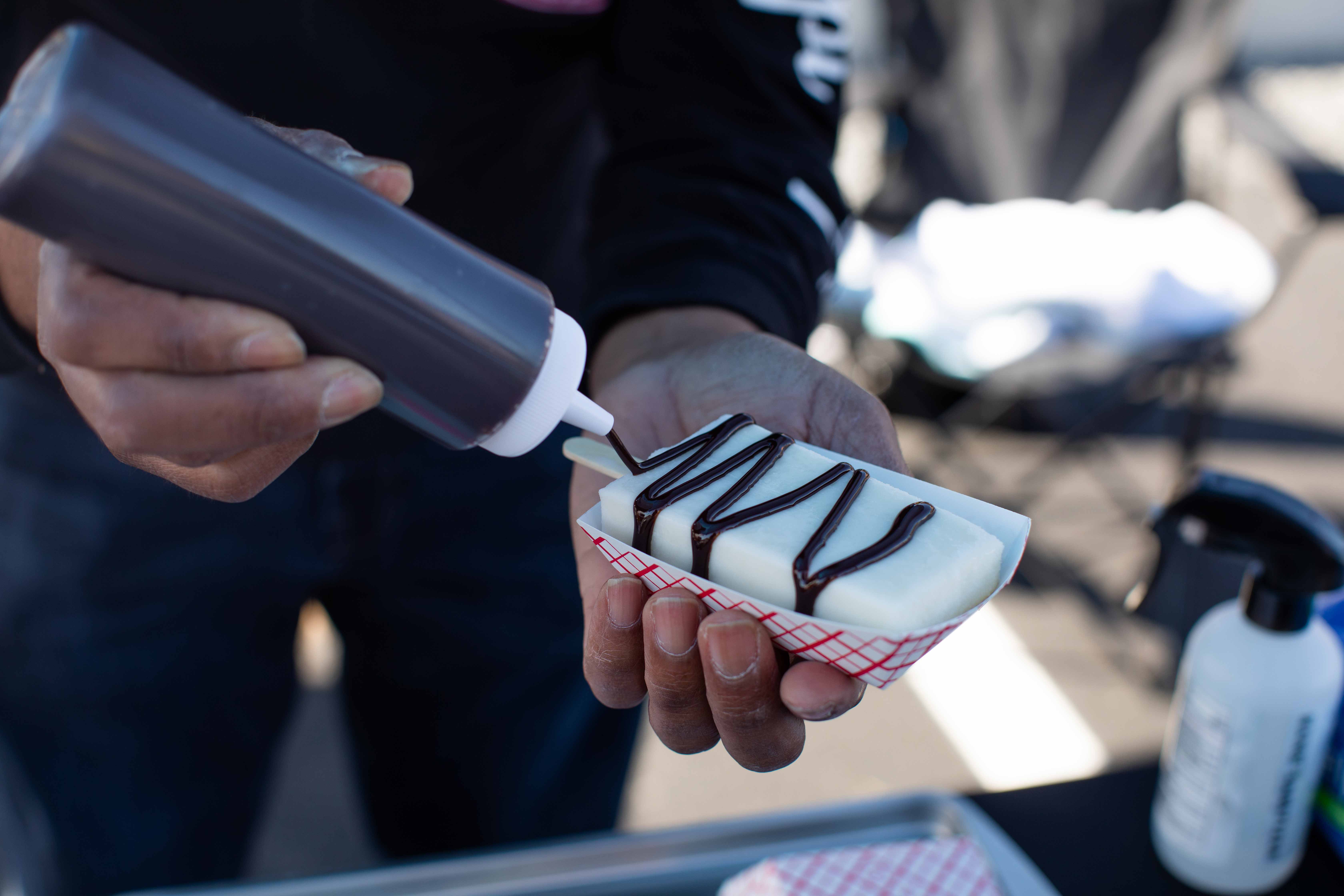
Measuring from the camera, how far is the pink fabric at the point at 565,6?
0.94 meters

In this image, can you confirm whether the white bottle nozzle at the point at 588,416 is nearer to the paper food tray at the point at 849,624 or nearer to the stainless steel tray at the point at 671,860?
the paper food tray at the point at 849,624

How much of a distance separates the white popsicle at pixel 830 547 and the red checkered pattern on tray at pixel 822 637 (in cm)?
1

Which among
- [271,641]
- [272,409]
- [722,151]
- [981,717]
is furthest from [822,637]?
[981,717]

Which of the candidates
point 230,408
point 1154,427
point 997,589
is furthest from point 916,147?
point 230,408

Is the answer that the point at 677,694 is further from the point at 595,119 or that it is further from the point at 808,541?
the point at 595,119

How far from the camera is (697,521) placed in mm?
699

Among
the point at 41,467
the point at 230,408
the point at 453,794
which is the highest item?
the point at 230,408

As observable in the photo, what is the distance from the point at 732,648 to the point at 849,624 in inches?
3.3

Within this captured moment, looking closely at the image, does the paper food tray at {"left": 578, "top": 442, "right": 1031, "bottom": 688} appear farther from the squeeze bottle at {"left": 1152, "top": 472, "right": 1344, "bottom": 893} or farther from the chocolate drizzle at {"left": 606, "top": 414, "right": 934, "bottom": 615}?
the squeeze bottle at {"left": 1152, "top": 472, "right": 1344, "bottom": 893}

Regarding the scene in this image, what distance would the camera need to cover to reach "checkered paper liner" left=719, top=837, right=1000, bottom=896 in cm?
73

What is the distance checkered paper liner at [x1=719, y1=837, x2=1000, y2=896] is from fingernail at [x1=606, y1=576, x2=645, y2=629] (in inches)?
10.7

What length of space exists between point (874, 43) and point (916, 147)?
1.75 meters

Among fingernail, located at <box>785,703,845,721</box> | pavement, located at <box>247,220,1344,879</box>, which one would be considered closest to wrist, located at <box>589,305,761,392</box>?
fingernail, located at <box>785,703,845,721</box>

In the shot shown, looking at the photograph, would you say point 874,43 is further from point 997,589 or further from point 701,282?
point 997,589
